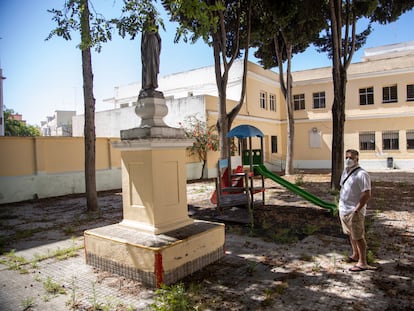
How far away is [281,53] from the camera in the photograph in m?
17.9

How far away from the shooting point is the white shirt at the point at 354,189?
432cm

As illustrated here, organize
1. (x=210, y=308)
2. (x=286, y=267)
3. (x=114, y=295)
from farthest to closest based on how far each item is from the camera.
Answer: (x=286, y=267) → (x=114, y=295) → (x=210, y=308)

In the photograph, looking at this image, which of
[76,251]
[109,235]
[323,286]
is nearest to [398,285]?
[323,286]

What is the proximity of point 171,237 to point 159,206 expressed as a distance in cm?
46

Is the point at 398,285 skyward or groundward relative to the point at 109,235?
groundward

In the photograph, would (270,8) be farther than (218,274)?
Yes

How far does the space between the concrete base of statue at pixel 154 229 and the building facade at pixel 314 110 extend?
44.1 feet

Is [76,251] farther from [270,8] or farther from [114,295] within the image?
[270,8]

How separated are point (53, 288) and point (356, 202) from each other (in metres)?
→ 4.14

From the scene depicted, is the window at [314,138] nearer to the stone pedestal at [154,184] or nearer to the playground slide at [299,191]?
the playground slide at [299,191]

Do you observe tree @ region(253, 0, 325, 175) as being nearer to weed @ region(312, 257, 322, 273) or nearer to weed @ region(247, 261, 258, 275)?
weed @ region(312, 257, 322, 273)

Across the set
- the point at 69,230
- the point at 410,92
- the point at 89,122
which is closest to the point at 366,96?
the point at 410,92

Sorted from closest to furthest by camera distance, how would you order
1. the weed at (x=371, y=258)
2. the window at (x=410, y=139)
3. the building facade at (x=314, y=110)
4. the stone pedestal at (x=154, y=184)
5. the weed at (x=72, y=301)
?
the weed at (x=72, y=301), the stone pedestal at (x=154, y=184), the weed at (x=371, y=258), the building facade at (x=314, y=110), the window at (x=410, y=139)

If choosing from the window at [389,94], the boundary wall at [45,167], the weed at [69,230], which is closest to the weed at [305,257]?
the weed at [69,230]
